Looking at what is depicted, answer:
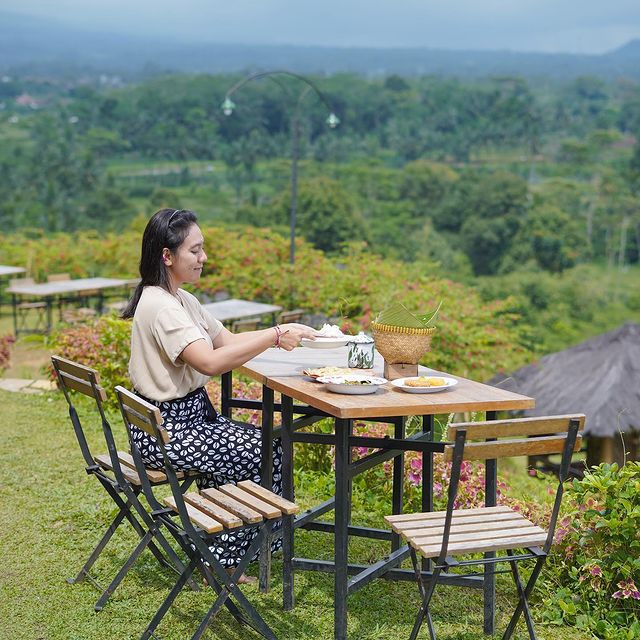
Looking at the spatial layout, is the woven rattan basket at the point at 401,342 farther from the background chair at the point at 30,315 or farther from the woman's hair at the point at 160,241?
the background chair at the point at 30,315

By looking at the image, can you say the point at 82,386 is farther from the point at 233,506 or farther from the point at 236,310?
the point at 236,310

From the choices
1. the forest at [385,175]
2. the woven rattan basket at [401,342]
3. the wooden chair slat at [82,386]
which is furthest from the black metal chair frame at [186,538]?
the forest at [385,175]

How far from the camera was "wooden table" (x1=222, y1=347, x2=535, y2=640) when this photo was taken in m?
2.88

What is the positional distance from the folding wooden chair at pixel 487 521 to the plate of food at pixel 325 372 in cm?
52

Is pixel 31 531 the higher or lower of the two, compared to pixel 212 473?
lower

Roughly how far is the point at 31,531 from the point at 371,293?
23.3 feet

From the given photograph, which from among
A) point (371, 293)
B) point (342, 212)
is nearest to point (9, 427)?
point (371, 293)

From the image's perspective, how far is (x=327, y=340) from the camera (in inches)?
136

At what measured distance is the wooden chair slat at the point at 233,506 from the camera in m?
2.88

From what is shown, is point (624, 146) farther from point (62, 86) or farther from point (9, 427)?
point (9, 427)

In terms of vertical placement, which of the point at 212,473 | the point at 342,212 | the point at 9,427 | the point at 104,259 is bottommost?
the point at 342,212

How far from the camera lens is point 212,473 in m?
3.31

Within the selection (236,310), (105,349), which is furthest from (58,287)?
(105,349)

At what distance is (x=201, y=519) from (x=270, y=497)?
10.2 inches
